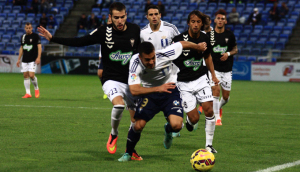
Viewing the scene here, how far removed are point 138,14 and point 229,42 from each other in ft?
73.9

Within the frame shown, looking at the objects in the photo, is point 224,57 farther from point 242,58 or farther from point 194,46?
point 242,58

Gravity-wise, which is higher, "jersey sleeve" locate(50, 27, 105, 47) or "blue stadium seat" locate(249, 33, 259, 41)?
"jersey sleeve" locate(50, 27, 105, 47)

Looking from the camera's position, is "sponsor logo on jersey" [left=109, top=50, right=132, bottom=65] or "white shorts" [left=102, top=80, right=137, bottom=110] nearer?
"white shorts" [left=102, top=80, right=137, bottom=110]

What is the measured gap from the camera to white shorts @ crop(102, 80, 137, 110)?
6.83 metres

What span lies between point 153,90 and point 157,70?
0.29 m

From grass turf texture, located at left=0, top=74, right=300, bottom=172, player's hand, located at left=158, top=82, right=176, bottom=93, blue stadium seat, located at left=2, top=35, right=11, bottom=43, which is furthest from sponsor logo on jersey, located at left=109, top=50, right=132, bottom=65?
blue stadium seat, located at left=2, top=35, right=11, bottom=43

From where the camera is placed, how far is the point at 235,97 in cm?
1734

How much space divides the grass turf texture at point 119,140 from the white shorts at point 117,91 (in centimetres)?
74

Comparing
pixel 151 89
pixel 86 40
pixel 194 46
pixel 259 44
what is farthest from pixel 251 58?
pixel 151 89

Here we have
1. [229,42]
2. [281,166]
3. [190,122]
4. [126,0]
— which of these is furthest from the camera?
[126,0]

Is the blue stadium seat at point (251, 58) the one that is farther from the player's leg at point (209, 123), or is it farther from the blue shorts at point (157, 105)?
the blue shorts at point (157, 105)

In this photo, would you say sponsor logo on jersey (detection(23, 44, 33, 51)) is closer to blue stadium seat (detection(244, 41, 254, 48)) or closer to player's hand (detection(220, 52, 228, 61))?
player's hand (detection(220, 52, 228, 61))

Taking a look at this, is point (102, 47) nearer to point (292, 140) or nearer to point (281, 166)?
point (281, 166)

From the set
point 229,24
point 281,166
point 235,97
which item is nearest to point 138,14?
point 229,24
